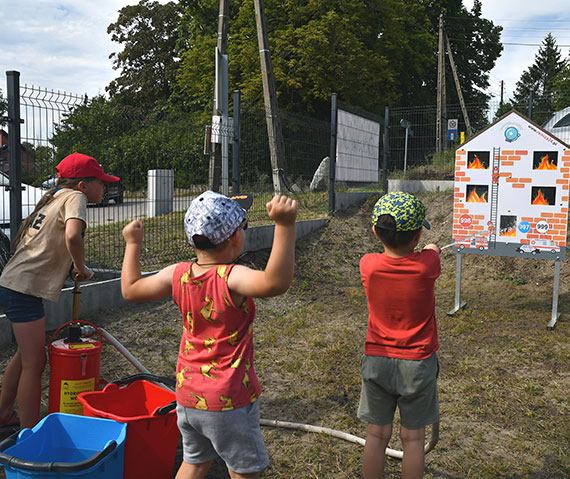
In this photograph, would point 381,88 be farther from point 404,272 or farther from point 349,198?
point 404,272

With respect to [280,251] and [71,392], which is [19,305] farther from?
[280,251]

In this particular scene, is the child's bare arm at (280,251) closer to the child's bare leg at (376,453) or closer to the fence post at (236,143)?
the child's bare leg at (376,453)

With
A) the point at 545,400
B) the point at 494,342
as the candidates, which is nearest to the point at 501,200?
the point at 494,342

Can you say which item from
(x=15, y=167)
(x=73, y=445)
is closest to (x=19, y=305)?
(x=73, y=445)

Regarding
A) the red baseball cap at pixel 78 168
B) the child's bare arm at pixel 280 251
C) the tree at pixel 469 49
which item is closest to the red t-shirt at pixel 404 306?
the child's bare arm at pixel 280 251

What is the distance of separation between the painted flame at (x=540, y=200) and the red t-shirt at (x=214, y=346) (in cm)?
533

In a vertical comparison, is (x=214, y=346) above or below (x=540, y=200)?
below

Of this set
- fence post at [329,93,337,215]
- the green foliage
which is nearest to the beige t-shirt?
the green foliage

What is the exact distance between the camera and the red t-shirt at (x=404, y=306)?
103 inches

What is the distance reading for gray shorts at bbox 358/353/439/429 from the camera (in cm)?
258

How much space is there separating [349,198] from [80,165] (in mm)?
8799

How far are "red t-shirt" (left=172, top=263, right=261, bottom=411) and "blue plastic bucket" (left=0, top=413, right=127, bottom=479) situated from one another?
46 centimetres

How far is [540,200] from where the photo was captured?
6449 mm

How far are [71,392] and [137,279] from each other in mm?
1202
